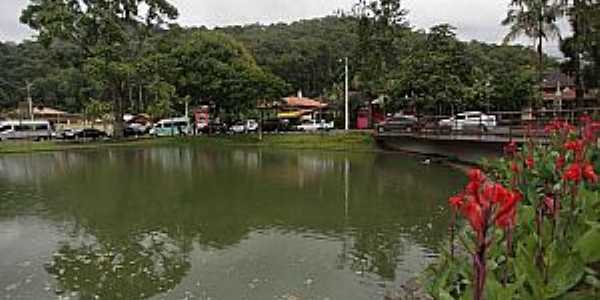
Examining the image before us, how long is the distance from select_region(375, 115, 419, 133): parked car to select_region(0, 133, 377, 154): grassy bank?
128cm

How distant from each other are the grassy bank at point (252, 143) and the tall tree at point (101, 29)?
449cm

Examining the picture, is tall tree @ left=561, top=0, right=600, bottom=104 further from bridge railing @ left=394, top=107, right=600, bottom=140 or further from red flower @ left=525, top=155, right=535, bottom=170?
red flower @ left=525, top=155, right=535, bottom=170

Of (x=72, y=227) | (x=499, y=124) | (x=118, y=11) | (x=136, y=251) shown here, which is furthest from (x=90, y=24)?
(x=136, y=251)

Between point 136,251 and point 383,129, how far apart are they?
25178 mm

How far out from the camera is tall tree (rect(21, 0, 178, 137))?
128 feet

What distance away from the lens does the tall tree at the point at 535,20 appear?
29.2 metres

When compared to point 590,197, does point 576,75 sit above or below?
above

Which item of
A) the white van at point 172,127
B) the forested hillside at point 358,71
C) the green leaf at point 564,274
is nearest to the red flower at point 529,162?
the green leaf at point 564,274

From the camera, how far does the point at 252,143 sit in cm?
3869

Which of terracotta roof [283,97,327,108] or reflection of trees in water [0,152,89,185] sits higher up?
terracotta roof [283,97,327,108]

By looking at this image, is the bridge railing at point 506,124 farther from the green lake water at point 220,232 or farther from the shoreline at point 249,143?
the shoreline at point 249,143

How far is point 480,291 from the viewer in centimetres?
177

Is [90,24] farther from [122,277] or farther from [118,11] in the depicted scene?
[122,277]

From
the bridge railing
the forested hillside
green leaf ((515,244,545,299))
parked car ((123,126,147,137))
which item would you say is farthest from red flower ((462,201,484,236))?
parked car ((123,126,147,137))
